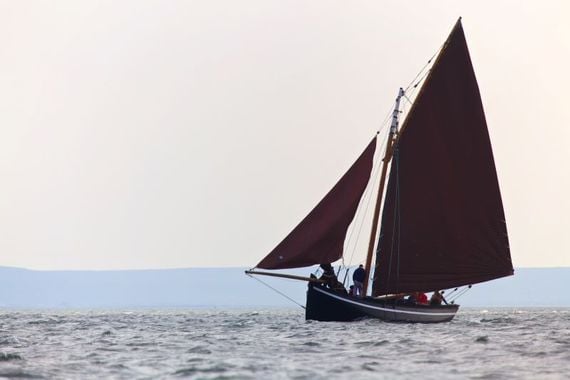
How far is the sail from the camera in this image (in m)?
56.2

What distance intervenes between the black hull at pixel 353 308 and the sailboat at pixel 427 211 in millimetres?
47

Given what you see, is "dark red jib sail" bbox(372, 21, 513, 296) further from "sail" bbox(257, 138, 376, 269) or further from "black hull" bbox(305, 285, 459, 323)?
"sail" bbox(257, 138, 376, 269)

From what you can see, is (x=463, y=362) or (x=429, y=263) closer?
(x=463, y=362)

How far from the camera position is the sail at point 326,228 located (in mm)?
56209

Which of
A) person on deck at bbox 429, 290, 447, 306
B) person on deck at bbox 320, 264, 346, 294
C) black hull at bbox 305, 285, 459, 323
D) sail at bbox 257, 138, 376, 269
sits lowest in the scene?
black hull at bbox 305, 285, 459, 323

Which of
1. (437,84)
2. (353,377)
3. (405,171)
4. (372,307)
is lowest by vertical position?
(353,377)

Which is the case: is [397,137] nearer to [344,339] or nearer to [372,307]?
[372,307]

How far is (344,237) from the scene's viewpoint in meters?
56.8

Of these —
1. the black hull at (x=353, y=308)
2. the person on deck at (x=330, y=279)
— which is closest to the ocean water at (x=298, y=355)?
the black hull at (x=353, y=308)

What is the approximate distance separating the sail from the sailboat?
5 centimetres

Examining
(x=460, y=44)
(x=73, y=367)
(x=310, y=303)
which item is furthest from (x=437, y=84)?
(x=73, y=367)

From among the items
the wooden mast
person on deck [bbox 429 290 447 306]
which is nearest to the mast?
the wooden mast

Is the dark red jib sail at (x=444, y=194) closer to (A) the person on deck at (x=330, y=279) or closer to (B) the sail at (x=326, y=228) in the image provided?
(B) the sail at (x=326, y=228)

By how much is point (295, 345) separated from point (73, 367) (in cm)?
1055
